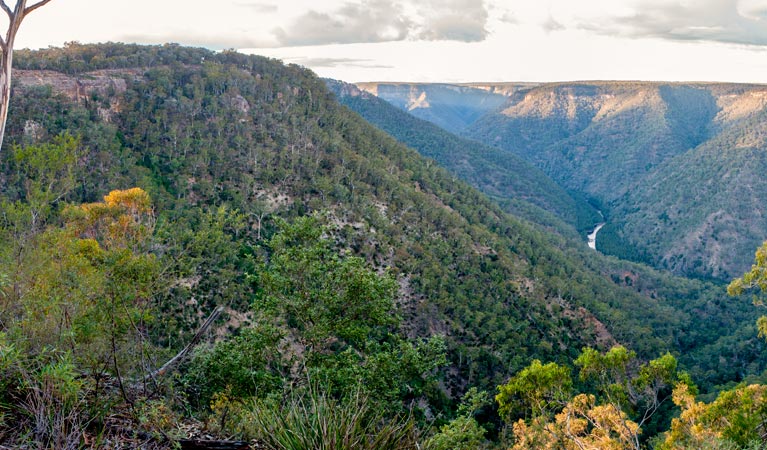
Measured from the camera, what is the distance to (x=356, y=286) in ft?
27.4

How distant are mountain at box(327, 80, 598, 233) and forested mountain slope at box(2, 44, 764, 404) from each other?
156 ft

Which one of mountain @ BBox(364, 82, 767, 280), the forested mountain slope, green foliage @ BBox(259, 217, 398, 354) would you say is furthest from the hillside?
mountain @ BBox(364, 82, 767, 280)

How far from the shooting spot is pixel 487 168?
114 meters

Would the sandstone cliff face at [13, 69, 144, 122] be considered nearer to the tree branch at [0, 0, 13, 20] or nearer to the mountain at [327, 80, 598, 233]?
the tree branch at [0, 0, 13, 20]

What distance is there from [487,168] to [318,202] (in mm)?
83719

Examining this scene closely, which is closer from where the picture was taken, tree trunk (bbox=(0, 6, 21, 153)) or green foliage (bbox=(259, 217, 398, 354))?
tree trunk (bbox=(0, 6, 21, 153))

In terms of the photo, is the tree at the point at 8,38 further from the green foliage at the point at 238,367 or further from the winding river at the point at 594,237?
the winding river at the point at 594,237

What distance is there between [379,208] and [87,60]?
33.5m

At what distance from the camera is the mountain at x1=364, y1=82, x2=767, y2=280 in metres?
89.4

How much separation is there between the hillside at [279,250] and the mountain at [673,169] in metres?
31.2

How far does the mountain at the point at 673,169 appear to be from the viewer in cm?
8938

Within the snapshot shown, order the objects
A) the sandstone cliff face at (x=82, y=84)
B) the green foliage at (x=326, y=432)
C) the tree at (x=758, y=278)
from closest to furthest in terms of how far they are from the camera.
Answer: the green foliage at (x=326, y=432) → the tree at (x=758, y=278) → the sandstone cliff face at (x=82, y=84)

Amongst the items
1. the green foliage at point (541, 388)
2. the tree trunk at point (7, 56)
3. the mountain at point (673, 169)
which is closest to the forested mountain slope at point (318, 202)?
the green foliage at point (541, 388)

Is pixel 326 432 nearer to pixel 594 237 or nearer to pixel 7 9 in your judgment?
pixel 7 9
